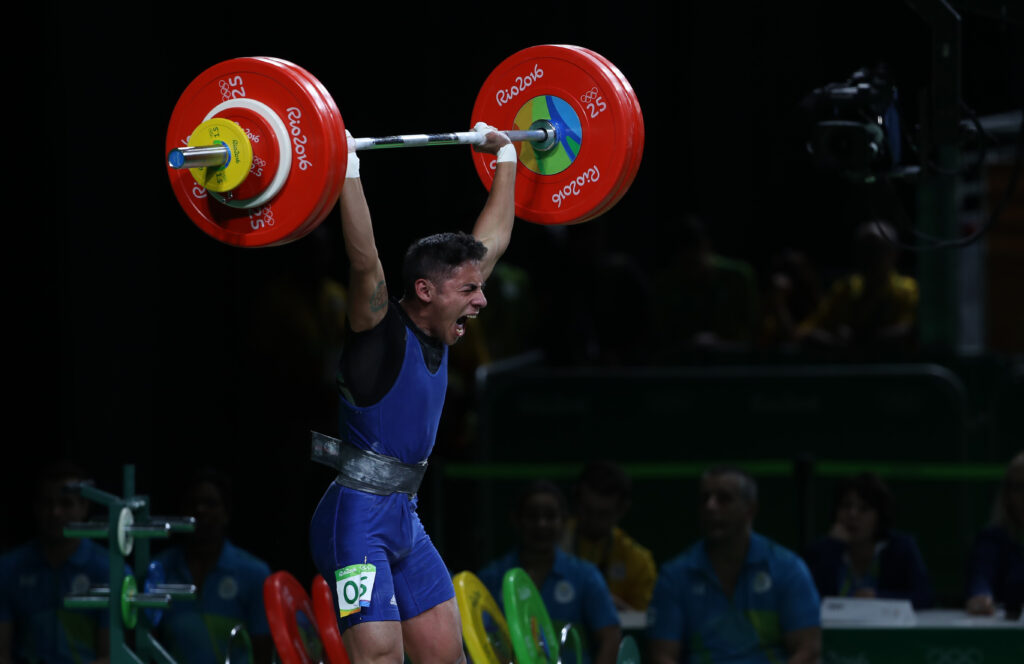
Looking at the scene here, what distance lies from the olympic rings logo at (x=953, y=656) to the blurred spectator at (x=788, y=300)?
131 inches

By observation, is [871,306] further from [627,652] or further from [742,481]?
[627,652]

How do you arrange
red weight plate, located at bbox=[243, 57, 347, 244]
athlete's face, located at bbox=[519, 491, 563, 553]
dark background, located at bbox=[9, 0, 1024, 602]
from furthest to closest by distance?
dark background, located at bbox=[9, 0, 1024, 602] < athlete's face, located at bbox=[519, 491, 563, 553] < red weight plate, located at bbox=[243, 57, 347, 244]

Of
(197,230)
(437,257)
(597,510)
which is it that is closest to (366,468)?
(437,257)

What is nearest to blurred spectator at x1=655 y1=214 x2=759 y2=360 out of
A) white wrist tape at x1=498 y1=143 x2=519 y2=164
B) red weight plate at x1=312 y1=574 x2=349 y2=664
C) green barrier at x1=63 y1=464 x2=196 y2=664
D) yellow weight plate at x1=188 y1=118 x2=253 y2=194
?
red weight plate at x1=312 y1=574 x2=349 y2=664

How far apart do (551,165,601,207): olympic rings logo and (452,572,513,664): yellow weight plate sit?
1310mm

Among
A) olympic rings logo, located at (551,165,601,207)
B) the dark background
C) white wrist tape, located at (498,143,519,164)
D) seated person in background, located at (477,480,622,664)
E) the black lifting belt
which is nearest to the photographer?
the black lifting belt

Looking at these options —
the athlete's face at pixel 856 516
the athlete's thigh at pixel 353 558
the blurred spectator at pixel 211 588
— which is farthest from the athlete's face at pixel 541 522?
the athlete's thigh at pixel 353 558

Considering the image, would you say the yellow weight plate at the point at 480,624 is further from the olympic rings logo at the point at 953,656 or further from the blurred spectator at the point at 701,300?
the blurred spectator at the point at 701,300

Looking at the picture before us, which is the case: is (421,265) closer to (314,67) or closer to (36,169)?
(36,169)

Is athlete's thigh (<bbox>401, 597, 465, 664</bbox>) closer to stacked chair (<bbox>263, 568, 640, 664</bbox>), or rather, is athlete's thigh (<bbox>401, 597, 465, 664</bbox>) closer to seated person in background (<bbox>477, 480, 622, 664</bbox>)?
stacked chair (<bbox>263, 568, 640, 664</bbox>)

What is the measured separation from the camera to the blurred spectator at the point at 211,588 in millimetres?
6258

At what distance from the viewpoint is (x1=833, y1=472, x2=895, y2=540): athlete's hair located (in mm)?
6520

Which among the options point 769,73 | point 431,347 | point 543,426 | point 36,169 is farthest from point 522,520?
point 769,73

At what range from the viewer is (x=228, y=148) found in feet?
13.9
